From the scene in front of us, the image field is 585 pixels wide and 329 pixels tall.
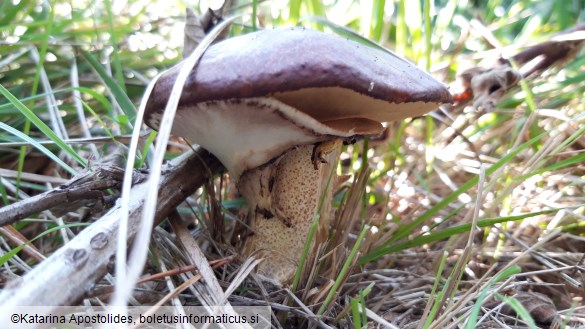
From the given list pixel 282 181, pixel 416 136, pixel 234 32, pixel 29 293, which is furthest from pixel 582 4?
pixel 29 293

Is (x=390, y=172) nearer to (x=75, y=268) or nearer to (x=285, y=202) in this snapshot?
(x=285, y=202)

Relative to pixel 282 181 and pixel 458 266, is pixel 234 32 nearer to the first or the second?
pixel 282 181

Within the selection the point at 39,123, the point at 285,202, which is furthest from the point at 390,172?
the point at 39,123

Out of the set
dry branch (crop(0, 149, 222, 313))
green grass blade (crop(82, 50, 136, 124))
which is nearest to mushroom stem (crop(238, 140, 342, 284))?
dry branch (crop(0, 149, 222, 313))

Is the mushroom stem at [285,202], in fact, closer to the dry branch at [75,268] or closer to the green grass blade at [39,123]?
the dry branch at [75,268]

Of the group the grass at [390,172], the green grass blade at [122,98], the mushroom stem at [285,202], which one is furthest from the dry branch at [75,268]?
the green grass blade at [122,98]
